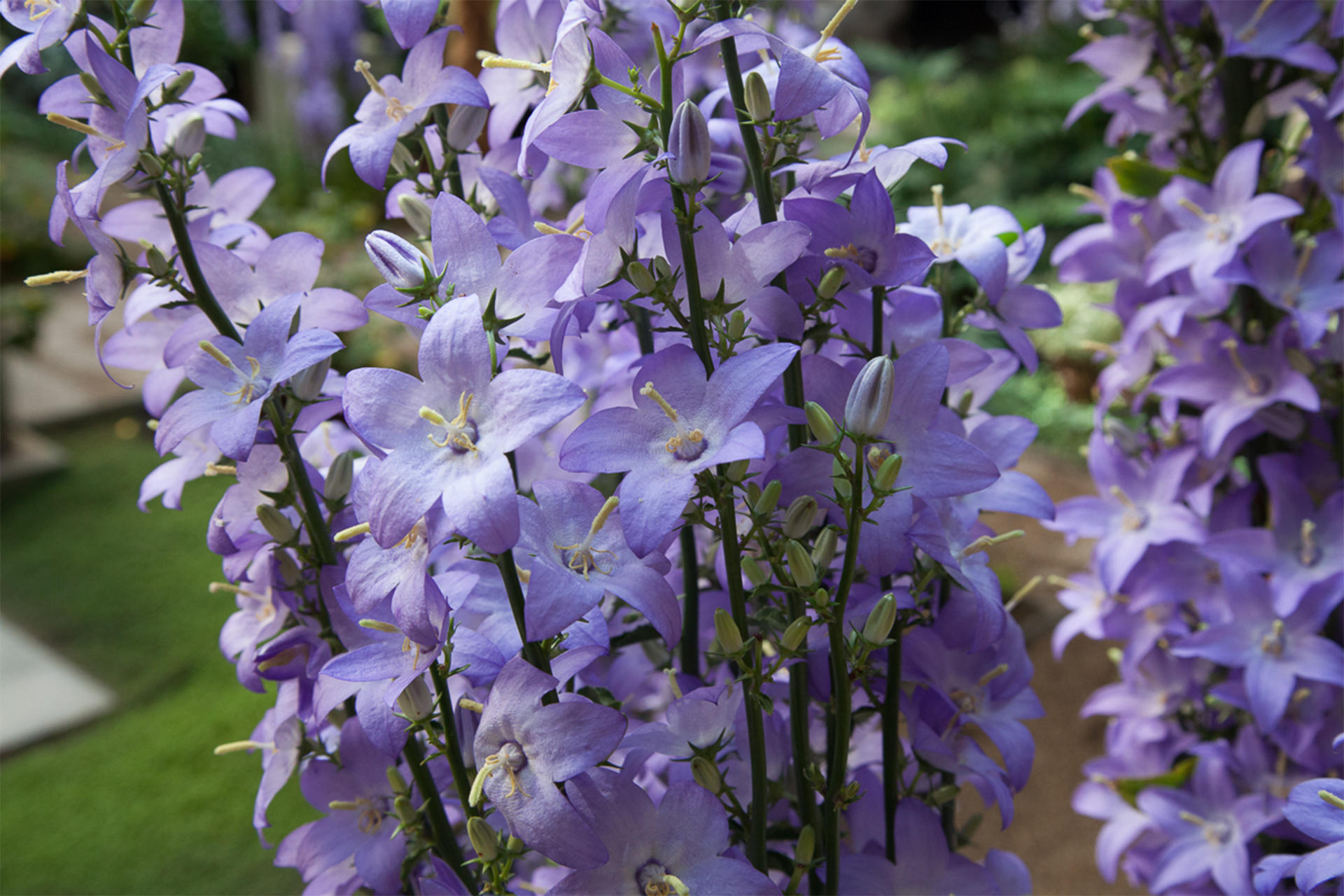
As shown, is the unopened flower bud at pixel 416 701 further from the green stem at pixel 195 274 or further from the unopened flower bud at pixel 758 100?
the unopened flower bud at pixel 758 100

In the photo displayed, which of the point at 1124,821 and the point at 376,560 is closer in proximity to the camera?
the point at 376,560

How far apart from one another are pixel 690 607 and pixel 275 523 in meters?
0.25

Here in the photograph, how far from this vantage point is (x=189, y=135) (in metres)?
0.67

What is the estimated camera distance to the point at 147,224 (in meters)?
0.71

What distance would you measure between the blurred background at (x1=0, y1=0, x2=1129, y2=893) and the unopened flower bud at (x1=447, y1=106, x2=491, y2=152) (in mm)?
350

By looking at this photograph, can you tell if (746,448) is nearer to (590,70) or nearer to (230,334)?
(590,70)

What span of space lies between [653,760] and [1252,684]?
0.65 m

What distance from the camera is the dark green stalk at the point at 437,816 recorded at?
1.99ft

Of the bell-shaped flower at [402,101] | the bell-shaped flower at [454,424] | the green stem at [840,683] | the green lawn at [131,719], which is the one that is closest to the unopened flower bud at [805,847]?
the green stem at [840,683]

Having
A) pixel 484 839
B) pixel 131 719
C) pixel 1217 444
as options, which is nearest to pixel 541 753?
pixel 484 839

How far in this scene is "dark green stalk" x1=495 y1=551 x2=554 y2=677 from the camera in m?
0.50

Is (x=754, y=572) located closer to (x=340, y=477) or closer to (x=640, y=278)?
(x=640, y=278)

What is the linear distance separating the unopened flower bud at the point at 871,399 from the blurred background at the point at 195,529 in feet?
2.22

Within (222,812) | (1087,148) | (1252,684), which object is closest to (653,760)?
(1252,684)
